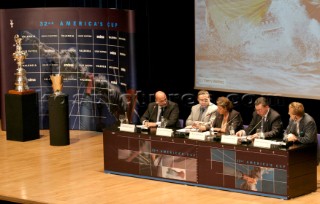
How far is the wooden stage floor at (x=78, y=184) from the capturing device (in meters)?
8.60

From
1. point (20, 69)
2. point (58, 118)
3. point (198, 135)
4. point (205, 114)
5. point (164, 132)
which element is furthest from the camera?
point (20, 69)

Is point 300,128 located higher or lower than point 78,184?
higher

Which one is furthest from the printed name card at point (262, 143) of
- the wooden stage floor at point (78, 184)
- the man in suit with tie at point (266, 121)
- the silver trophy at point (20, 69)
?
the silver trophy at point (20, 69)

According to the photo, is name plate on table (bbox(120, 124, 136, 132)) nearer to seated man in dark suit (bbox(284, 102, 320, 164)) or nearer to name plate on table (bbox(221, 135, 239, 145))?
name plate on table (bbox(221, 135, 239, 145))

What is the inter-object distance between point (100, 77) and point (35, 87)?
117cm

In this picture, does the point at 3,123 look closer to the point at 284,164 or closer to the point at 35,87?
the point at 35,87

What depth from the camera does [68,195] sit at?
8.87 m

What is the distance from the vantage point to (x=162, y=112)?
1033 centimetres

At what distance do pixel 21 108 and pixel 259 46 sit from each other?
12.6ft

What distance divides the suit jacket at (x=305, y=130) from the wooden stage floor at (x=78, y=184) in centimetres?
62

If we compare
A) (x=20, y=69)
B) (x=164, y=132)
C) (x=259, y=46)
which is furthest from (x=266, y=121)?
(x=20, y=69)

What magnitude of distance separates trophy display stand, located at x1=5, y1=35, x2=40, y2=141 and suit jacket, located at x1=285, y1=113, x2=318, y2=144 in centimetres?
475

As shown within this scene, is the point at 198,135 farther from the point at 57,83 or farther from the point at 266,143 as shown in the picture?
the point at 57,83

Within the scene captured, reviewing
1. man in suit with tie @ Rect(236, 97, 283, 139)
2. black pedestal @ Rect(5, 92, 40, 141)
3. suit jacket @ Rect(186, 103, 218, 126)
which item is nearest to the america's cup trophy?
black pedestal @ Rect(5, 92, 40, 141)
